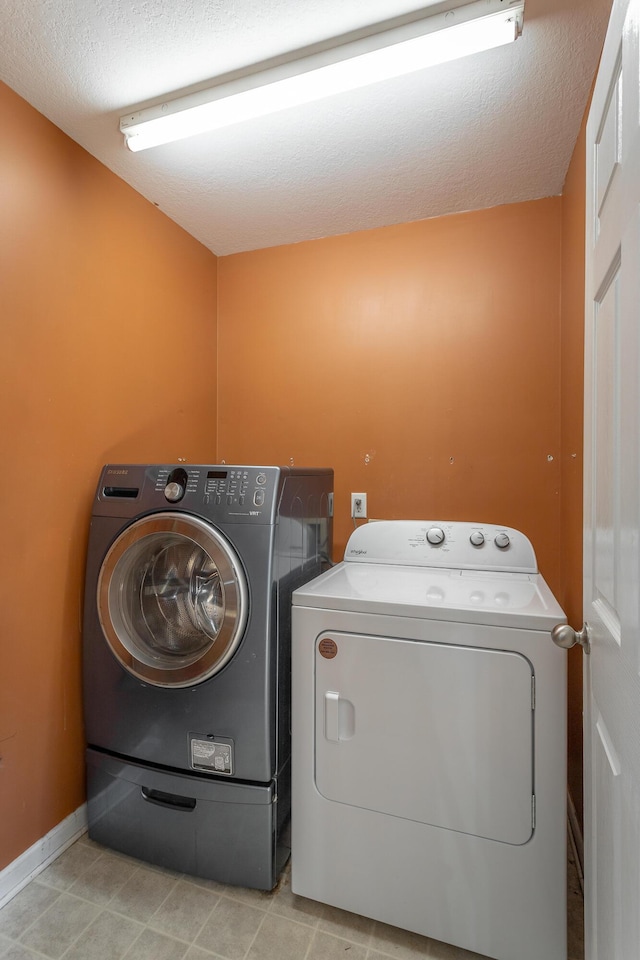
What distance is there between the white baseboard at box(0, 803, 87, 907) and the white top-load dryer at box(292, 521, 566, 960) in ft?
2.74

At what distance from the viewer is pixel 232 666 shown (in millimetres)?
1444

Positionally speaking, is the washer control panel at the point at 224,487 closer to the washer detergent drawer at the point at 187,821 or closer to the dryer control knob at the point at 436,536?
the dryer control knob at the point at 436,536

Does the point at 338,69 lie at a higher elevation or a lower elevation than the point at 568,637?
higher

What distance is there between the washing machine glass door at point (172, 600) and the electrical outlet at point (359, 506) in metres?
0.85

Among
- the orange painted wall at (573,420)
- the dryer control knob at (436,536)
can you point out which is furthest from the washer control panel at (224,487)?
the orange painted wall at (573,420)

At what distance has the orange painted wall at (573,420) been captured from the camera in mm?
1585

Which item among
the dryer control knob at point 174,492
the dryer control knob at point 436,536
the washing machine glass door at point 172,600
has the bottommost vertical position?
the washing machine glass door at point 172,600

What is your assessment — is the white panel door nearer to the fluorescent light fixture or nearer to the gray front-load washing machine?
the fluorescent light fixture

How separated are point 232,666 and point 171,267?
1.77 metres

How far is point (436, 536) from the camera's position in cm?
187

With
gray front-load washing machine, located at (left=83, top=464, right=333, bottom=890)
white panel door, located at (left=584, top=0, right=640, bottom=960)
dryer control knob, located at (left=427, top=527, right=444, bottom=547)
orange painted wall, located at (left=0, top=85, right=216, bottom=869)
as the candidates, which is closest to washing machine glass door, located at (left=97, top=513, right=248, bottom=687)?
gray front-load washing machine, located at (left=83, top=464, right=333, bottom=890)

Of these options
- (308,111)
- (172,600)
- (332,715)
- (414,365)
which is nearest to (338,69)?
(308,111)

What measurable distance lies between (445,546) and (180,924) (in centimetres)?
144

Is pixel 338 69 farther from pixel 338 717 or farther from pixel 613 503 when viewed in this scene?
pixel 338 717
